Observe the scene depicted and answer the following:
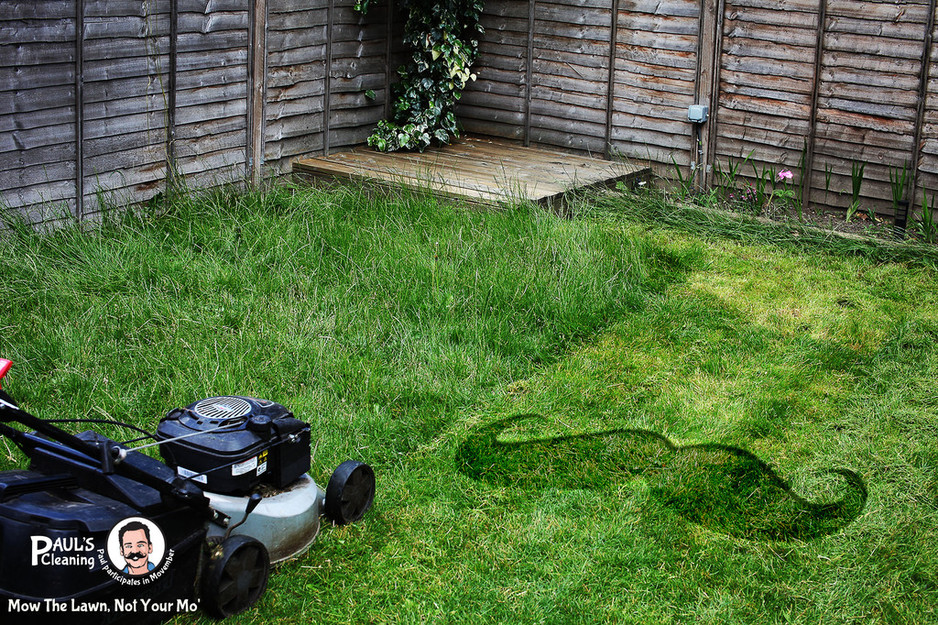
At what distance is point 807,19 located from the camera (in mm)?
7418

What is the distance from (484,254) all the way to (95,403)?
8.22 feet

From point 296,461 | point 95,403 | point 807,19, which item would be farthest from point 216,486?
point 807,19

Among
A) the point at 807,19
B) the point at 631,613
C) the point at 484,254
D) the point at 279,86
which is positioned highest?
the point at 807,19

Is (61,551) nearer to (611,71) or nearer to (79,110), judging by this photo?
(79,110)

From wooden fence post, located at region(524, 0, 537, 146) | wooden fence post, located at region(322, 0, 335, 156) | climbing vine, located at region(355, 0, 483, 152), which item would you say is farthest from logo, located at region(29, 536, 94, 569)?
wooden fence post, located at region(524, 0, 537, 146)

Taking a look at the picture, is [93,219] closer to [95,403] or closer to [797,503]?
[95,403]

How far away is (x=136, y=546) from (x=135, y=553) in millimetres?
19

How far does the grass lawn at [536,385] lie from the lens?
3.25 m

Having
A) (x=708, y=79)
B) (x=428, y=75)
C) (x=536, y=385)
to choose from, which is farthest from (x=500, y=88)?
(x=536, y=385)

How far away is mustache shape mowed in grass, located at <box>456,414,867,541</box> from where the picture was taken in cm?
362

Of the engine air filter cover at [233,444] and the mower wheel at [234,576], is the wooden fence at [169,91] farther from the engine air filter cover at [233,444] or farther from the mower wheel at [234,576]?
the mower wheel at [234,576]

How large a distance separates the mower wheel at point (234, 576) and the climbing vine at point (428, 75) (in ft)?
18.9

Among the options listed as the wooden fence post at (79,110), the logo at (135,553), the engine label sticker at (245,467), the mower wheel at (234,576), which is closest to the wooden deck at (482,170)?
the wooden fence post at (79,110)

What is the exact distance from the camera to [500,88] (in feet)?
29.6
